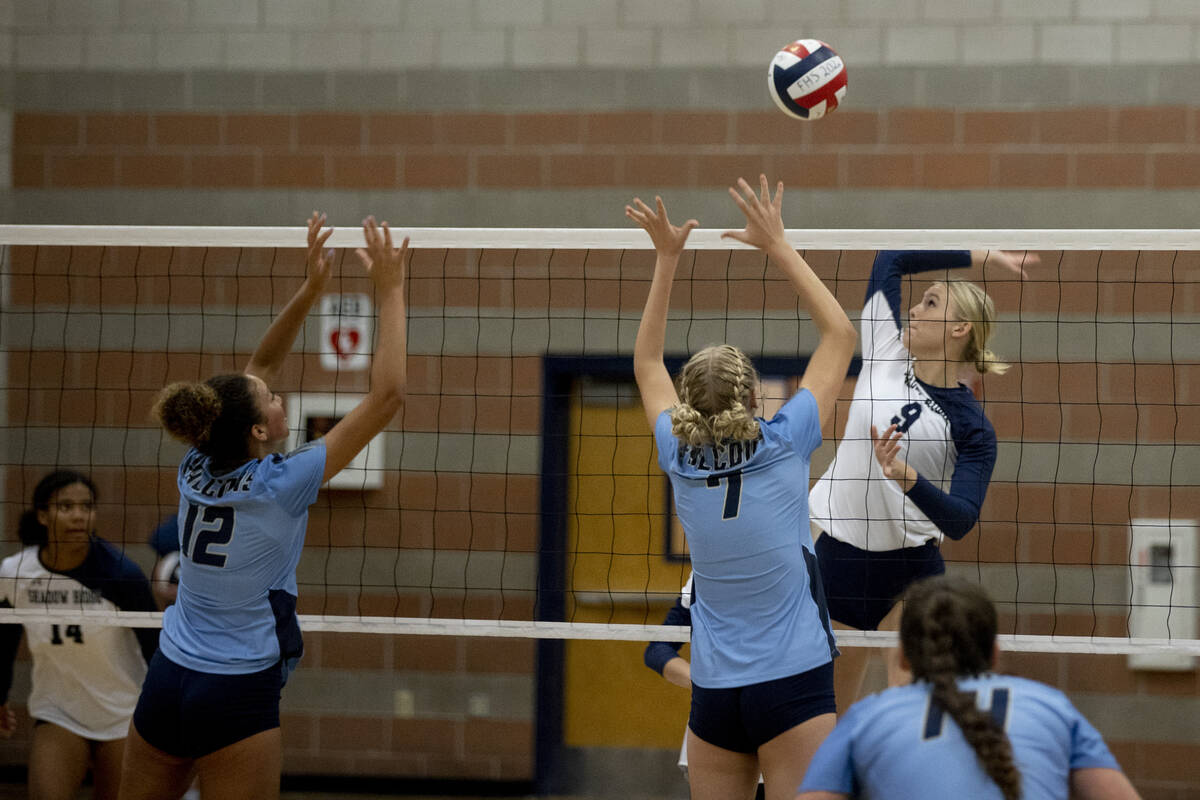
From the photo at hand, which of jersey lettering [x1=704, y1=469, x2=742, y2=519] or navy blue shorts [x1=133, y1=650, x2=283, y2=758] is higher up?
jersey lettering [x1=704, y1=469, x2=742, y2=519]

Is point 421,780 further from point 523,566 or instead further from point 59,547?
point 59,547

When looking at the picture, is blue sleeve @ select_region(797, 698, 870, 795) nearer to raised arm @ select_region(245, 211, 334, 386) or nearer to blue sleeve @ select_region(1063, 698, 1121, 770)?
blue sleeve @ select_region(1063, 698, 1121, 770)

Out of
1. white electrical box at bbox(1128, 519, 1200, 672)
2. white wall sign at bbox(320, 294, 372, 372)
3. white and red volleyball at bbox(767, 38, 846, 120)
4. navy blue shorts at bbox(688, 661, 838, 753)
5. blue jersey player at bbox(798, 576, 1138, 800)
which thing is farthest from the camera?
white wall sign at bbox(320, 294, 372, 372)

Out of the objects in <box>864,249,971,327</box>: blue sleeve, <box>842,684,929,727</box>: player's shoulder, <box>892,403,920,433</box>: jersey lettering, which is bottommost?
<box>842,684,929,727</box>: player's shoulder

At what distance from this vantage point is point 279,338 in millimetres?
3625

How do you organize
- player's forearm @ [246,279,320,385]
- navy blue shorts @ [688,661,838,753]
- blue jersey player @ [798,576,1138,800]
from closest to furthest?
1. blue jersey player @ [798,576,1138,800]
2. navy blue shorts @ [688,661,838,753]
3. player's forearm @ [246,279,320,385]

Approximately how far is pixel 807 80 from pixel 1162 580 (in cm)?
332

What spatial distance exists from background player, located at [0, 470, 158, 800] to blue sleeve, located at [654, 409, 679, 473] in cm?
243

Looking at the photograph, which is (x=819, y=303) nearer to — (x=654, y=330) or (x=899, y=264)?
(x=654, y=330)

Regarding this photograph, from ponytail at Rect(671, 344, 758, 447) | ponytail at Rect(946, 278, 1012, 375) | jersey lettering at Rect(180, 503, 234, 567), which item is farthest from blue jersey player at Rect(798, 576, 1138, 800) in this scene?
ponytail at Rect(946, 278, 1012, 375)

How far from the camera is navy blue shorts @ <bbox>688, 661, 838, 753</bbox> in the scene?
282 centimetres

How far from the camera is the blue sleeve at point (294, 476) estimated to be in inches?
122

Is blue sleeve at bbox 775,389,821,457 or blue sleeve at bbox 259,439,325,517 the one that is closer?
blue sleeve at bbox 775,389,821,457

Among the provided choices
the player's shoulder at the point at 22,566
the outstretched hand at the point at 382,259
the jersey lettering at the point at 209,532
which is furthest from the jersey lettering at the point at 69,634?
the outstretched hand at the point at 382,259
